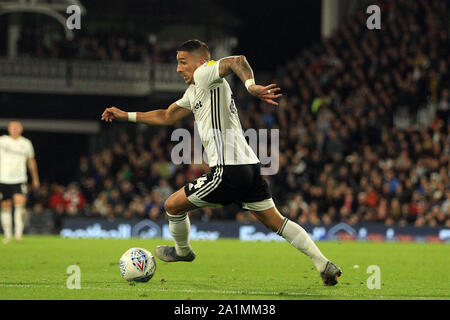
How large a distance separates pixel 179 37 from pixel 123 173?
933cm

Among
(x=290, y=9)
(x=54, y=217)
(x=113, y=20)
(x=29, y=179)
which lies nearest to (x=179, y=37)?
(x=113, y=20)

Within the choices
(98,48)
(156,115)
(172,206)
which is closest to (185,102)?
(156,115)

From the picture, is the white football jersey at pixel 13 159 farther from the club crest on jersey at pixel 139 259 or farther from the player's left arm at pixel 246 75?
the player's left arm at pixel 246 75

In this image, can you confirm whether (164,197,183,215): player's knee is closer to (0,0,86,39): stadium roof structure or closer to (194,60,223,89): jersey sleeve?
(194,60,223,89): jersey sleeve

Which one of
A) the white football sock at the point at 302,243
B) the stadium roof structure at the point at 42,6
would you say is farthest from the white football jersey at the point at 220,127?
the stadium roof structure at the point at 42,6

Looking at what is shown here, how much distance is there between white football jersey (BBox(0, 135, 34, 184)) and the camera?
17500 millimetres

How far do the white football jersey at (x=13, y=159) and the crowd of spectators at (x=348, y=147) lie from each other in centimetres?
724

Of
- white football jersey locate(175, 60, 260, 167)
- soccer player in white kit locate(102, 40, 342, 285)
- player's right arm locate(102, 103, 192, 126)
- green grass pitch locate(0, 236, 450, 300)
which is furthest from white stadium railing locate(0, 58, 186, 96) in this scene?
white football jersey locate(175, 60, 260, 167)

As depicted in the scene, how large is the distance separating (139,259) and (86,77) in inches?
905

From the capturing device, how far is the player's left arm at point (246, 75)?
784cm

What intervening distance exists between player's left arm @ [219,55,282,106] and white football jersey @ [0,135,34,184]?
389 inches

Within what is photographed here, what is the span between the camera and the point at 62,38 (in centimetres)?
3359

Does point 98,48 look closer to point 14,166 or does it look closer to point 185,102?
point 14,166

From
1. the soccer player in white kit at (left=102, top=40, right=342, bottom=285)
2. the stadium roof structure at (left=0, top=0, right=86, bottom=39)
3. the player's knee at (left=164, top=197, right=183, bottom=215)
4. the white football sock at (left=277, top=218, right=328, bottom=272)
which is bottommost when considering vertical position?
the white football sock at (left=277, top=218, right=328, bottom=272)
